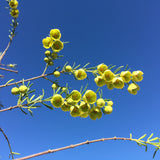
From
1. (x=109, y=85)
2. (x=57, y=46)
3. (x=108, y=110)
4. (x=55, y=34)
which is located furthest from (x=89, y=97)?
(x=55, y=34)

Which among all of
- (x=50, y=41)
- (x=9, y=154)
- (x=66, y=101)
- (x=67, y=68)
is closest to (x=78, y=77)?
(x=67, y=68)

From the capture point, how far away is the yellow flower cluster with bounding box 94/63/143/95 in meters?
1.36

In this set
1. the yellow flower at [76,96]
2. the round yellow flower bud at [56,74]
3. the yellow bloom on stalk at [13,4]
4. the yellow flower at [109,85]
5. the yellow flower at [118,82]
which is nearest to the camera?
the yellow flower at [76,96]

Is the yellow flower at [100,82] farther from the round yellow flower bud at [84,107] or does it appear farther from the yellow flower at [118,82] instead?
the round yellow flower bud at [84,107]

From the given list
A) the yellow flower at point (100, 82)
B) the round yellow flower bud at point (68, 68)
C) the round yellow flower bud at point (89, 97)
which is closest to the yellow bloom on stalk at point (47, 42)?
the round yellow flower bud at point (68, 68)

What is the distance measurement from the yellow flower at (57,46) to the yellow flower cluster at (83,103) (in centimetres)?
76

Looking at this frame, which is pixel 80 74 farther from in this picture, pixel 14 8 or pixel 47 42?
pixel 14 8

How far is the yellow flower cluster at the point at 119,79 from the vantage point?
1361mm

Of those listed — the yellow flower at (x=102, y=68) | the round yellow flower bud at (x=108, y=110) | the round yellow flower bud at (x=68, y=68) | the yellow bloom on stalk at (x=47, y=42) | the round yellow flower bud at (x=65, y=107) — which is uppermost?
the yellow bloom on stalk at (x=47, y=42)

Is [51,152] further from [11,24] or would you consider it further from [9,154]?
[11,24]

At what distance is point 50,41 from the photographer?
72.5 inches

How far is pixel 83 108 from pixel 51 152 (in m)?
0.51

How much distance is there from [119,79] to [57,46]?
0.89 meters

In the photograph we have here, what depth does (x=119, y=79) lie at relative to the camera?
4.43 ft
